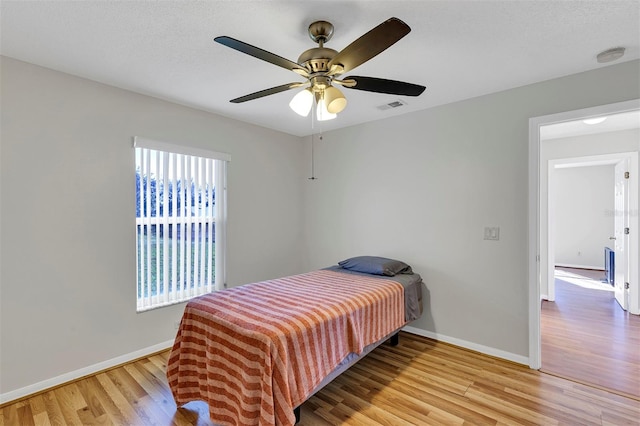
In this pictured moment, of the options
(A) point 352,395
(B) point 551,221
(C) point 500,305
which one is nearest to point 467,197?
(C) point 500,305

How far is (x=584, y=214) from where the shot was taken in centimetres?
682

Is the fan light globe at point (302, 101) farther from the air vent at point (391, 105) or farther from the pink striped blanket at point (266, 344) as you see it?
the air vent at point (391, 105)

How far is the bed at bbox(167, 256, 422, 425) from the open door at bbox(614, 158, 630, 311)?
11.7ft

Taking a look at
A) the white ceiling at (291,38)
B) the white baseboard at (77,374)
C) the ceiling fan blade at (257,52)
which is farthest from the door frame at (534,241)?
the white baseboard at (77,374)

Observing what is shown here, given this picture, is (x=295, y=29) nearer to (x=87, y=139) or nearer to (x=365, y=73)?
(x=365, y=73)

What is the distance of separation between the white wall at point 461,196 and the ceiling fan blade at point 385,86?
1.47 meters

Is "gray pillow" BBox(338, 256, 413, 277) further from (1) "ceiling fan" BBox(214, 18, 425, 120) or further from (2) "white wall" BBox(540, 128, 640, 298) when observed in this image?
(2) "white wall" BBox(540, 128, 640, 298)

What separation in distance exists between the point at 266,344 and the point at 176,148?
2.34 m

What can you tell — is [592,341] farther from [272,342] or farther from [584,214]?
[584,214]

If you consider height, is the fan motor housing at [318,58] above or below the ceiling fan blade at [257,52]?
above

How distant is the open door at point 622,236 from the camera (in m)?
3.96

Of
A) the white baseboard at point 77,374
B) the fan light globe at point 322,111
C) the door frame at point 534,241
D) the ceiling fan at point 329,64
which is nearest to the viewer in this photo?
the ceiling fan at point 329,64

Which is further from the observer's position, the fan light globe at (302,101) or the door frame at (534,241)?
the door frame at (534,241)

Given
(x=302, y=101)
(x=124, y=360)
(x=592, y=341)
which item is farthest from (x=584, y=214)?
(x=124, y=360)
